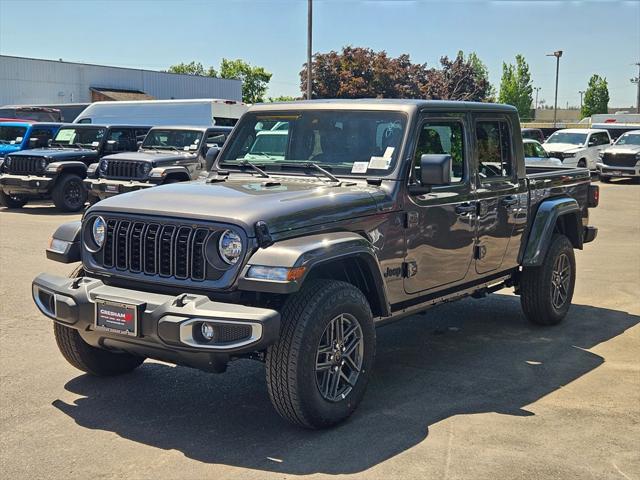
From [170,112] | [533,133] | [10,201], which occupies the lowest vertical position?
[10,201]

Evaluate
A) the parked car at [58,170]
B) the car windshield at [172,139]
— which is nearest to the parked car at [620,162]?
the car windshield at [172,139]

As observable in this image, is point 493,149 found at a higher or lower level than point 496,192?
higher

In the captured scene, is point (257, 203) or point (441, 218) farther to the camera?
point (441, 218)

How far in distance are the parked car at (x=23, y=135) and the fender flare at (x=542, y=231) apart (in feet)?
47.4

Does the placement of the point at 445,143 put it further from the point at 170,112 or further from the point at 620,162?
the point at 620,162

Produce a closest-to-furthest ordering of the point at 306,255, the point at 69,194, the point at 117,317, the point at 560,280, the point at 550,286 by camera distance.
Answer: the point at 306,255 → the point at 117,317 → the point at 550,286 → the point at 560,280 → the point at 69,194

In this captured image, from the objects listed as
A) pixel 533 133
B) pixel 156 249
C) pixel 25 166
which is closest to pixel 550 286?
pixel 156 249

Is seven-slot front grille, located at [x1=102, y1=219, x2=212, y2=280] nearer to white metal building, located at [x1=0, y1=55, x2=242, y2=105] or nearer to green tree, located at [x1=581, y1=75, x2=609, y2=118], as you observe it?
white metal building, located at [x1=0, y1=55, x2=242, y2=105]

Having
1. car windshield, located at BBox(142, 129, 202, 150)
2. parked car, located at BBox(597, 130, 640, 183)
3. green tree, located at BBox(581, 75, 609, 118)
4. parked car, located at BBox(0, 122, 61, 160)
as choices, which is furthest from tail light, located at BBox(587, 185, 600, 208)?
green tree, located at BBox(581, 75, 609, 118)

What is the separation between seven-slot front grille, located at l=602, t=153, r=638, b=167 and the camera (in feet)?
88.8

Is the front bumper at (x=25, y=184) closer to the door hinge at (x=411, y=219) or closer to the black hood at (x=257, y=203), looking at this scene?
the black hood at (x=257, y=203)

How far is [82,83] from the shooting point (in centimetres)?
5038

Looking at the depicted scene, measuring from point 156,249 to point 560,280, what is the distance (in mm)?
4288

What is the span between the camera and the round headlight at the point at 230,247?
4.44 meters
